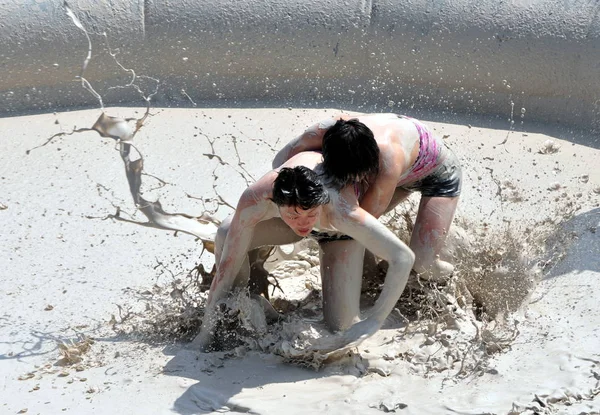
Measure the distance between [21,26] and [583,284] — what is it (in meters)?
3.44

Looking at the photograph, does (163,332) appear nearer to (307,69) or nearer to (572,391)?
(572,391)

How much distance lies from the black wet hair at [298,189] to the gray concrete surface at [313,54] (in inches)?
108

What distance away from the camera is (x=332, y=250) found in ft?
10.8

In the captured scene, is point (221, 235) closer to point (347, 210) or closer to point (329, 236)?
point (329, 236)

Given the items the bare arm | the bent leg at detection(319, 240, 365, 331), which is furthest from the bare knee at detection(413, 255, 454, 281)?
the bare arm

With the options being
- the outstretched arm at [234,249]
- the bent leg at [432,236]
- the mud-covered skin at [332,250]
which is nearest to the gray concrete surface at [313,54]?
the bent leg at [432,236]

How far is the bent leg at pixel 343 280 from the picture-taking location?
10.7ft

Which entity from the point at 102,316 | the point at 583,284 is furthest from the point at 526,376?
the point at 102,316

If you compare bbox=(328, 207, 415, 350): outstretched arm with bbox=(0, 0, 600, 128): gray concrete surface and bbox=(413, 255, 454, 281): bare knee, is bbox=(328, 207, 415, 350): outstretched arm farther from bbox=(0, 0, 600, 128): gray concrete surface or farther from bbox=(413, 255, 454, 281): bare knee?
bbox=(0, 0, 600, 128): gray concrete surface

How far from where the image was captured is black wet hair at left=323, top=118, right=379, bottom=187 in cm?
301

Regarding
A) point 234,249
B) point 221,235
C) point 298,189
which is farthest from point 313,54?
point 298,189

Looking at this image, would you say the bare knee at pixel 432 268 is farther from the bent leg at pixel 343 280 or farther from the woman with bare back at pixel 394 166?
the bent leg at pixel 343 280

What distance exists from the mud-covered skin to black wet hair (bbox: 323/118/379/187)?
0.06 m

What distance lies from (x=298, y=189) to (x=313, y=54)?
285cm
